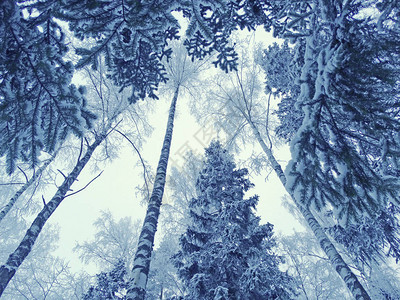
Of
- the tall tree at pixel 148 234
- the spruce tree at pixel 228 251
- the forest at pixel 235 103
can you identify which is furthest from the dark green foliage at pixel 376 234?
the tall tree at pixel 148 234

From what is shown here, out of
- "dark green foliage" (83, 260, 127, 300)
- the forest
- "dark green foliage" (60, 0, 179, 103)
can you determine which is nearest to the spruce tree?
the forest

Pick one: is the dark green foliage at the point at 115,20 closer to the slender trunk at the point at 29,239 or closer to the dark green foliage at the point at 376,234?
the slender trunk at the point at 29,239

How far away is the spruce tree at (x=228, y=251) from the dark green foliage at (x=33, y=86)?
4203 millimetres

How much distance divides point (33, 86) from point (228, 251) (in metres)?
4.72

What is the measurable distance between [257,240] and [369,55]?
4951mm

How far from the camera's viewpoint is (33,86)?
189 centimetres

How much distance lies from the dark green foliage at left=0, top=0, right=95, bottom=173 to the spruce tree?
4203 millimetres

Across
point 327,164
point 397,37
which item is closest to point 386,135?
point 327,164

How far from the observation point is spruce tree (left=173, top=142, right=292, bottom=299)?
474 centimetres

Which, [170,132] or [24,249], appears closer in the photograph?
[24,249]

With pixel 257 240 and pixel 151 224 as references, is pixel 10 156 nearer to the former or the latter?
pixel 151 224

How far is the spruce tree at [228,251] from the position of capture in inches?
187

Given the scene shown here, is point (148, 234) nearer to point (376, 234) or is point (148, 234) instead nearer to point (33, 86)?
point (33, 86)

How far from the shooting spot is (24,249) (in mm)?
4223
